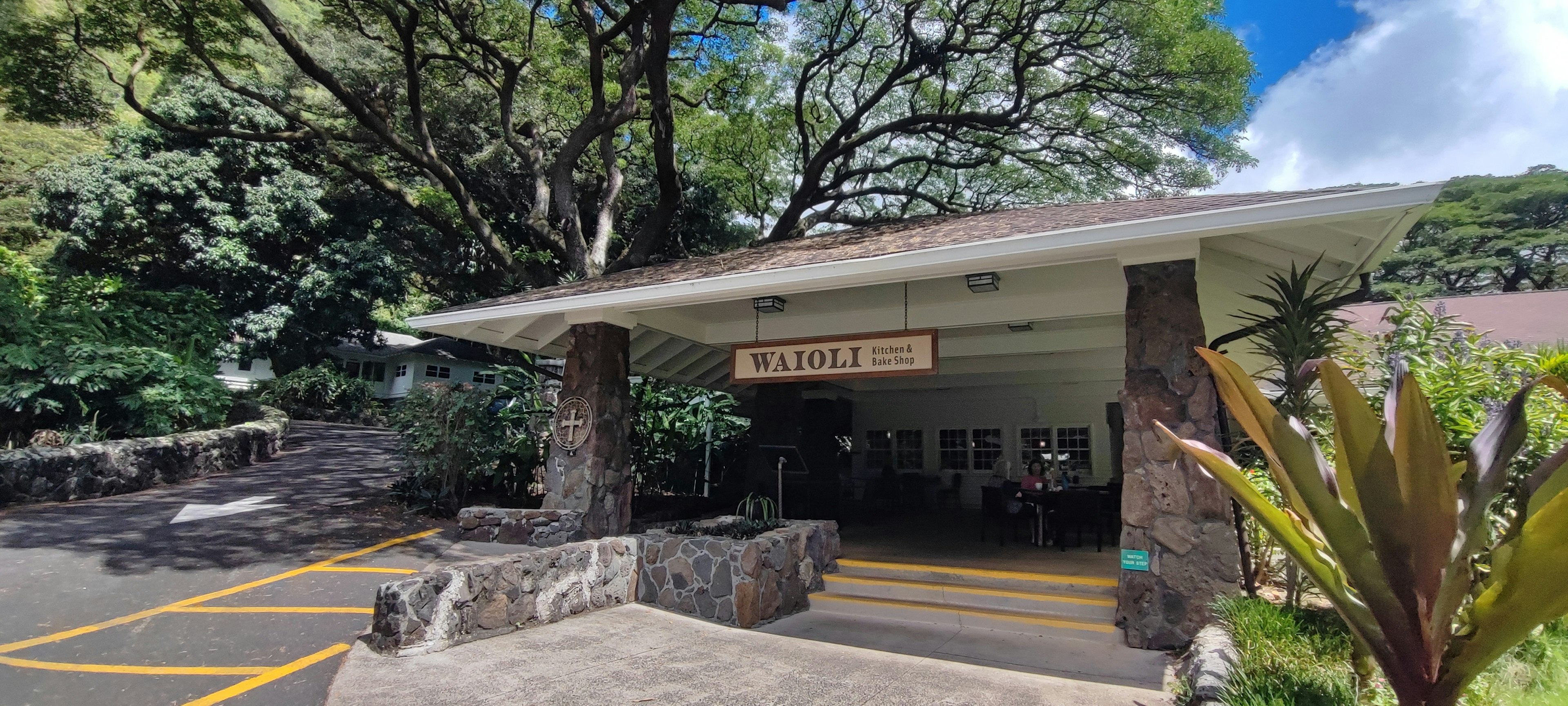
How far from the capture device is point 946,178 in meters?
17.0

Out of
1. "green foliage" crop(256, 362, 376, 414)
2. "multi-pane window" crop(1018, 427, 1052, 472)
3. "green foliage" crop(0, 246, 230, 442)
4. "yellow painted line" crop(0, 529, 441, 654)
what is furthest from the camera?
"green foliage" crop(256, 362, 376, 414)

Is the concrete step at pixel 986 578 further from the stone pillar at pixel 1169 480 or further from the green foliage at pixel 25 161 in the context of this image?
the green foliage at pixel 25 161

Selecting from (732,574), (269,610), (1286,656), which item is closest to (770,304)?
(732,574)

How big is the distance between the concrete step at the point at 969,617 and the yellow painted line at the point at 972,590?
0.14m

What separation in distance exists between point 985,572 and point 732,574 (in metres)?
2.20

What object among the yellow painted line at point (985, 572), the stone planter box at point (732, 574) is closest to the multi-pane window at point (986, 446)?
the yellow painted line at point (985, 572)

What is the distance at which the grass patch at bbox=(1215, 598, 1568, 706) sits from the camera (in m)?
2.79

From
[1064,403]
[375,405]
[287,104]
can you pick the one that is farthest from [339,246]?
[1064,403]

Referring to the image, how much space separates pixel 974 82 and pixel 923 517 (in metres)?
8.80

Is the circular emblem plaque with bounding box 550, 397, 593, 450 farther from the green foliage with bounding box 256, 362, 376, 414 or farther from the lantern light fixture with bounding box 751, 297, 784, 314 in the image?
the green foliage with bounding box 256, 362, 376, 414

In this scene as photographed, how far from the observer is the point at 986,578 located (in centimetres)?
619

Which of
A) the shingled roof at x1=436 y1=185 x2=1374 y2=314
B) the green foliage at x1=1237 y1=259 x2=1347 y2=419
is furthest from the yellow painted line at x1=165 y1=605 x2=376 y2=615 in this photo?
the green foliage at x1=1237 y1=259 x2=1347 y2=419

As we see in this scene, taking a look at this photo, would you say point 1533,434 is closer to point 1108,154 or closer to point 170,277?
point 1108,154

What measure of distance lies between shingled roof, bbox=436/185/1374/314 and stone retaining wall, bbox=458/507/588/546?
2.09m
